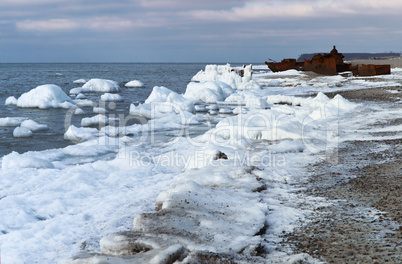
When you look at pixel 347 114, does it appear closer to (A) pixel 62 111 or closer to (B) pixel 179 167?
(B) pixel 179 167

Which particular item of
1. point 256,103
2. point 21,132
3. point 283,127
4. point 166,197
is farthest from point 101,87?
point 166,197

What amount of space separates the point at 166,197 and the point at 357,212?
A: 1.94m

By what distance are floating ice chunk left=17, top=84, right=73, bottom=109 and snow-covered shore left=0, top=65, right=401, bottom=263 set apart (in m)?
8.31

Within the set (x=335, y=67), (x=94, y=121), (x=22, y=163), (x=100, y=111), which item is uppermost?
(x=335, y=67)

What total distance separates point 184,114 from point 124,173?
6.88 m

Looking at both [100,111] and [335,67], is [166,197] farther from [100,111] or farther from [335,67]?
[335,67]

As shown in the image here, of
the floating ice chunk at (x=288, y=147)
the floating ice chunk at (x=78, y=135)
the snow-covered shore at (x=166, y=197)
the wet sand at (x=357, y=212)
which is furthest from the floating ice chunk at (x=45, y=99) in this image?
the wet sand at (x=357, y=212)

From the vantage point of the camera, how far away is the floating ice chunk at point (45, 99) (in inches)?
659

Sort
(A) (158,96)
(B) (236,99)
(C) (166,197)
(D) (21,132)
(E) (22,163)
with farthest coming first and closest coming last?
(B) (236,99), (A) (158,96), (D) (21,132), (E) (22,163), (C) (166,197)

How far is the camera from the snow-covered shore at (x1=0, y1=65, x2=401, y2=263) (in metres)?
3.13

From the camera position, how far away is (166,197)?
4184mm

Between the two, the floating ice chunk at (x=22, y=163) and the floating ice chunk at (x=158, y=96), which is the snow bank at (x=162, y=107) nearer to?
the floating ice chunk at (x=158, y=96)

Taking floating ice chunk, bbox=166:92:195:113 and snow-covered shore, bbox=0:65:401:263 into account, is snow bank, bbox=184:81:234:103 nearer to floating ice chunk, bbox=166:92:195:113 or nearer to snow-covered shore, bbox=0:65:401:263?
floating ice chunk, bbox=166:92:195:113

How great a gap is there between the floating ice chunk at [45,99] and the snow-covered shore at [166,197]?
831cm
